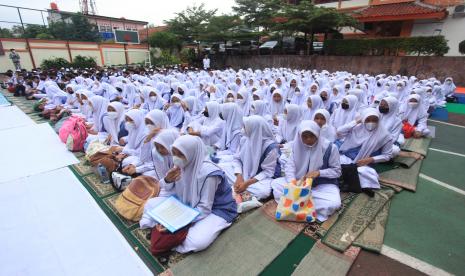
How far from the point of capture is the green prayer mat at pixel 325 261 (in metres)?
2.13

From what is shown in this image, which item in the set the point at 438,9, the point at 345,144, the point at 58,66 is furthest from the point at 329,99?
the point at 58,66

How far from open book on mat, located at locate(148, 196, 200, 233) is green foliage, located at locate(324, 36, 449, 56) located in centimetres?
1436

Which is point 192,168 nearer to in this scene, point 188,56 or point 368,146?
point 368,146

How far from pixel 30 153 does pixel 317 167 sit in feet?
16.5

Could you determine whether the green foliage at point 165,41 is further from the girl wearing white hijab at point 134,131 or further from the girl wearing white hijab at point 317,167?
the girl wearing white hijab at point 317,167

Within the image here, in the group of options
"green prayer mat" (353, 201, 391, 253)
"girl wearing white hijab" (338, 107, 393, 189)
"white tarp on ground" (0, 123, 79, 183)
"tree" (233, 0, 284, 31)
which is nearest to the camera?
"green prayer mat" (353, 201, 391, 253)

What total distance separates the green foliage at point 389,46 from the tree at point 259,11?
385 cm

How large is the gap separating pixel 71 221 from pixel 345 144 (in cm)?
388

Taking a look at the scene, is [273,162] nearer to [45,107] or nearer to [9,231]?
[9,231]

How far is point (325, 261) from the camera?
2236 millimetres

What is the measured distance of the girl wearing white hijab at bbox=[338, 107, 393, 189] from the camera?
3.30m

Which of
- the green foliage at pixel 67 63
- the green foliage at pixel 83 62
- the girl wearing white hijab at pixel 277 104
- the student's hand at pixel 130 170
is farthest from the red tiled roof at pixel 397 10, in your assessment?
the green foliage at pixel 67 63

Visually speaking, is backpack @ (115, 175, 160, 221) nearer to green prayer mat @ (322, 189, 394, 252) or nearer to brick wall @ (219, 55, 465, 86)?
green prayer mat @ (322, 189, 394, 252)

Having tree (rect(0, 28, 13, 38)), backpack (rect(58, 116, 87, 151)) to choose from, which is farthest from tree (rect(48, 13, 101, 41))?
backpack (rect(58, 116, 87, 151))
